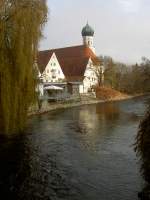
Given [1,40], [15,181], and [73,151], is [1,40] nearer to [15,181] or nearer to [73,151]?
[73,151]

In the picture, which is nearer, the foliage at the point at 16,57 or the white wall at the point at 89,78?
the foliage at the point at 16,57

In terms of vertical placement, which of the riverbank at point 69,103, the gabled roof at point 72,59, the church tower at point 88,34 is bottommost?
the riverbank at point 69,103

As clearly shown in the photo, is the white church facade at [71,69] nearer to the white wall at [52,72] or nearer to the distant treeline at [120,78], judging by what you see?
the white wall at [52,72]

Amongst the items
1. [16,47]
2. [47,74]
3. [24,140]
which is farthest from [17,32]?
[47,74]

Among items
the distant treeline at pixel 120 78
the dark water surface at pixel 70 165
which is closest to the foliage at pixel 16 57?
the dark water surface at pixel 70 165

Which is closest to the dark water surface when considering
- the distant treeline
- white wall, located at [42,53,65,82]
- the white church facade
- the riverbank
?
the riverbank

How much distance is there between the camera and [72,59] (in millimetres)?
72688

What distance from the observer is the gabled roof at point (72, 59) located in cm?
6656

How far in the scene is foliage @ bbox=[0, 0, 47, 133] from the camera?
20.8 metres

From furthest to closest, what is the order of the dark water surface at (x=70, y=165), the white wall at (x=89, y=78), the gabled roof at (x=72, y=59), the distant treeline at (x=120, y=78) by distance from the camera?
the distant treeline at (x=120, y=78) < the white wall at (x=89, y=78) < the gabled roof at (x=72, y=59) < the dark water surface at (x=70, y=165)

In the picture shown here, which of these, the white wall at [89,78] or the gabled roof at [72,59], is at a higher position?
the gabled roof at [72,59]

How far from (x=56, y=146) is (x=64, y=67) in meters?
51.8

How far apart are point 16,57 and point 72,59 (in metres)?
51.8

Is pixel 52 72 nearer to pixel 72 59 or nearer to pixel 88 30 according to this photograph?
pixel 72 59
